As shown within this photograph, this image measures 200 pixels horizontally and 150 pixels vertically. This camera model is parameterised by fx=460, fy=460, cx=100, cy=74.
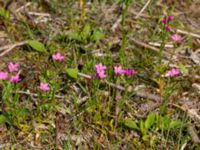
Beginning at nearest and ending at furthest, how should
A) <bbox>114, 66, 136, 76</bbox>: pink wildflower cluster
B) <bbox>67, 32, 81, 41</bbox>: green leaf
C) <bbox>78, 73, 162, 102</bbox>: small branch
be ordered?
<bbox>114, 66, 136, 76</bbox>: pink wildflower cluster < <bbox>78, 73, 162, 102</bbox>: small branch < <bbox>67, 32, 81, 41</bbox>: green leaf

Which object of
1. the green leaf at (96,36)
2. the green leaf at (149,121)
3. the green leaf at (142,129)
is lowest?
the green leaf at (142,129)

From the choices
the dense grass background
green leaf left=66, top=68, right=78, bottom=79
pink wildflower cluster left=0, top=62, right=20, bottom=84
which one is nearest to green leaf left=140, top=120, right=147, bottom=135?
the dense grass background

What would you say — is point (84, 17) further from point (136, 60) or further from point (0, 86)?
point (0, 86)

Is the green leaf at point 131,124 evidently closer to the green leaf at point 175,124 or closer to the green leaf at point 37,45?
the green leaf at point 175,124

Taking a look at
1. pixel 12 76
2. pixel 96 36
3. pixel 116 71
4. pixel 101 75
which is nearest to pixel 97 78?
pixel 101 75

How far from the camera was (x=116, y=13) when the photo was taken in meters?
3.36

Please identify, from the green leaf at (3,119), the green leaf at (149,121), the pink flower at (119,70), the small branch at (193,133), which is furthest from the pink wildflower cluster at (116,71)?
the green leaf at (3,119)

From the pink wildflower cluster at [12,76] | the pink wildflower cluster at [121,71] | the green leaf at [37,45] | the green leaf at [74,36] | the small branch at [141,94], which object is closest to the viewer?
the pink wildflower cluster at [12,76]

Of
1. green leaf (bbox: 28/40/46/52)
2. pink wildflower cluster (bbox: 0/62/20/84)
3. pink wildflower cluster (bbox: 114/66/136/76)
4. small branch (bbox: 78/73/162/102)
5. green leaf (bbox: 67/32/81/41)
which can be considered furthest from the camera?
green leaf (bbox: 67/32/81/41)

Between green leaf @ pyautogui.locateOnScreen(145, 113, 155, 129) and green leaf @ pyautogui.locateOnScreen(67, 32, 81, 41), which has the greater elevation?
green leaf @ pyautogui.locateOnScreen(67, 32, 81, 41)

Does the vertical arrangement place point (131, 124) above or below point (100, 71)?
below

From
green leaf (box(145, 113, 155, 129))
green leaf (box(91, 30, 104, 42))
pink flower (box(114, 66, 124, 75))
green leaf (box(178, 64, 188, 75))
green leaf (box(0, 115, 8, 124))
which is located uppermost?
green leaf (box(91, 30, 104, 42))

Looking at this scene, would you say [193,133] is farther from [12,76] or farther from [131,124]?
[12,76]

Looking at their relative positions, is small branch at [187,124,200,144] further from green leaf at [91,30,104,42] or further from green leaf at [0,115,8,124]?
→ green leaf at [0,115,8,124]
